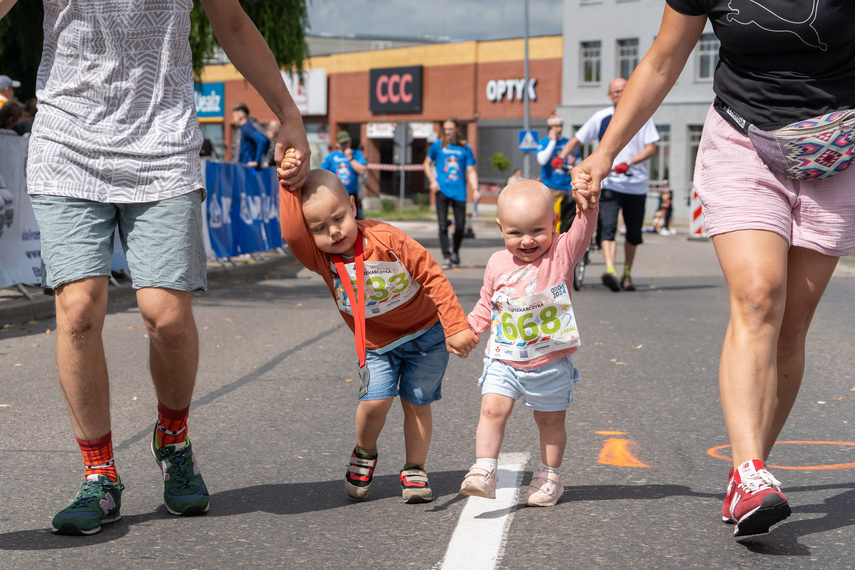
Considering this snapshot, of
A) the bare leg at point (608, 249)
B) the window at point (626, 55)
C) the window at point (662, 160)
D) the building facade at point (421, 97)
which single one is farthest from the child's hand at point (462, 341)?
the window at point (626, 55)

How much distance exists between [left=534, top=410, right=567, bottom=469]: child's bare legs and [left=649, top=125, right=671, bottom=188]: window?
135 feet

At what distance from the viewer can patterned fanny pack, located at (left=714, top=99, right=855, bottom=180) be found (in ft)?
10.9

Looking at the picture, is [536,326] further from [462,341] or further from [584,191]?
[584,191]

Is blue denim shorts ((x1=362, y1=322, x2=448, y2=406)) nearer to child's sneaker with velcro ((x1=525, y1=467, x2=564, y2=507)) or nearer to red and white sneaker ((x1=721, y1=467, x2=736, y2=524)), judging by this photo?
child's sneaker with velcro ((x1=525, y1=467, x2=564, y2=507))

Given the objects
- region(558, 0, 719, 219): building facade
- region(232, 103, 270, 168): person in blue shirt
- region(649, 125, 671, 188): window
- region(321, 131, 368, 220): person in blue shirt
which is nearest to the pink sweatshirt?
region(232, 103, 270, 168): person in blue shirt

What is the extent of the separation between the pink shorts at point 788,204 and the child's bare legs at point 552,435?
0.81 meters

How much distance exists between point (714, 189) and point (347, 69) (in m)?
52.4

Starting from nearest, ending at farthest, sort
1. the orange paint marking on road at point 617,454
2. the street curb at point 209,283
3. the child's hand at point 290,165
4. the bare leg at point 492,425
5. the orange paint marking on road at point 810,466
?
the child's hand at point 290,165 < the bare leg at point 492,425 < the orange paint marking on road at point 810,466 < the orange paint marking on road at point 617,454 < the street curb at point 209,283

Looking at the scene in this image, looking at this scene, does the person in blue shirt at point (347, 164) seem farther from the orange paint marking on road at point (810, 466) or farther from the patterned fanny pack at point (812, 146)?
the patterned fanny pack at point (812, 146)

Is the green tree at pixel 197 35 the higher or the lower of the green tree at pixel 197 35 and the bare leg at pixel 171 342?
the higher

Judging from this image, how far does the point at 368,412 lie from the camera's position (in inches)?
150

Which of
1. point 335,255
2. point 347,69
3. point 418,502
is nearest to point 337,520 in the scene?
point 418,502

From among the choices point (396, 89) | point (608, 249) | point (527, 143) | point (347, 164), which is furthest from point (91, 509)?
point (396, 89)

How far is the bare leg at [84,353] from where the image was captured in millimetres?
3365
